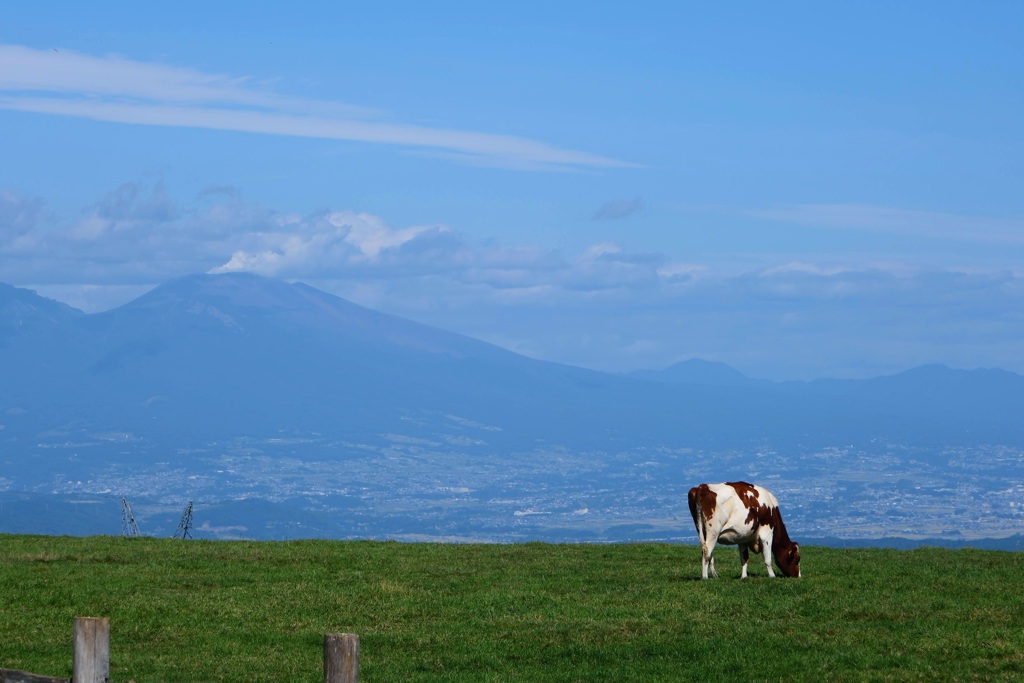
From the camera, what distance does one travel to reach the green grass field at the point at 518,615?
22406 millimetres

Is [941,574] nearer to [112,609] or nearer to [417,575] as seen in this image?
[417,575]

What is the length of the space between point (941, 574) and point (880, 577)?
1549 millimetres

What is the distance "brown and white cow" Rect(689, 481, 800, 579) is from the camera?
30.9m

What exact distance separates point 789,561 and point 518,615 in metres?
7.65

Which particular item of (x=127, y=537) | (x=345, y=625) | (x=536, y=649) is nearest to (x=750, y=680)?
(x=536, y=649)

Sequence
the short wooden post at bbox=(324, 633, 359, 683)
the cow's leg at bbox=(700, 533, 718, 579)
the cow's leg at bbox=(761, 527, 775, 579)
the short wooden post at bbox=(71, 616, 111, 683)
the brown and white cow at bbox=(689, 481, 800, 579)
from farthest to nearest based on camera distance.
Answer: the cow's leg at bbox=(761, 527, 775, 579) < the brown and white cow at bbox=(689, 481, 800, 579) < the cow's leg at bbox=(700, 533, 718, 579) < the short wooden post at bbox=(71, 616, 111, 683) < the short wooden post at bbox=(324, 633, 359, 683)

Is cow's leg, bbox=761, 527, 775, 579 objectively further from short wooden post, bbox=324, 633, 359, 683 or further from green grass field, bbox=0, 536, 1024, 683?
short wooden post, bbox=324, 633, 359, 683

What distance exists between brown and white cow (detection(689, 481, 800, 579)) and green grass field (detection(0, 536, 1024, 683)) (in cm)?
73

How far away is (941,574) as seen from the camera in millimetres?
30922

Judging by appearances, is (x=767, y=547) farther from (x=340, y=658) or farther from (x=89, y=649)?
(x=89, y=649)

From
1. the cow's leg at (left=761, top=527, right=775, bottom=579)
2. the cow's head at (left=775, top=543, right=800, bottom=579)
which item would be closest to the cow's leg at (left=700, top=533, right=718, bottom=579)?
the cow's leg at (left=761, top=527, right=775, bottom=579)

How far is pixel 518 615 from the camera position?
26906mm

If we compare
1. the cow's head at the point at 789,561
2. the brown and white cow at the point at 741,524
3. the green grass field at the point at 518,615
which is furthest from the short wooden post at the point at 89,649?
the cow's head at the point at 789,561

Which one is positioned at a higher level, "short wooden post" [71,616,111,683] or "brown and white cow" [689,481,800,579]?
"brown and white cow" [689,481,800,579]
